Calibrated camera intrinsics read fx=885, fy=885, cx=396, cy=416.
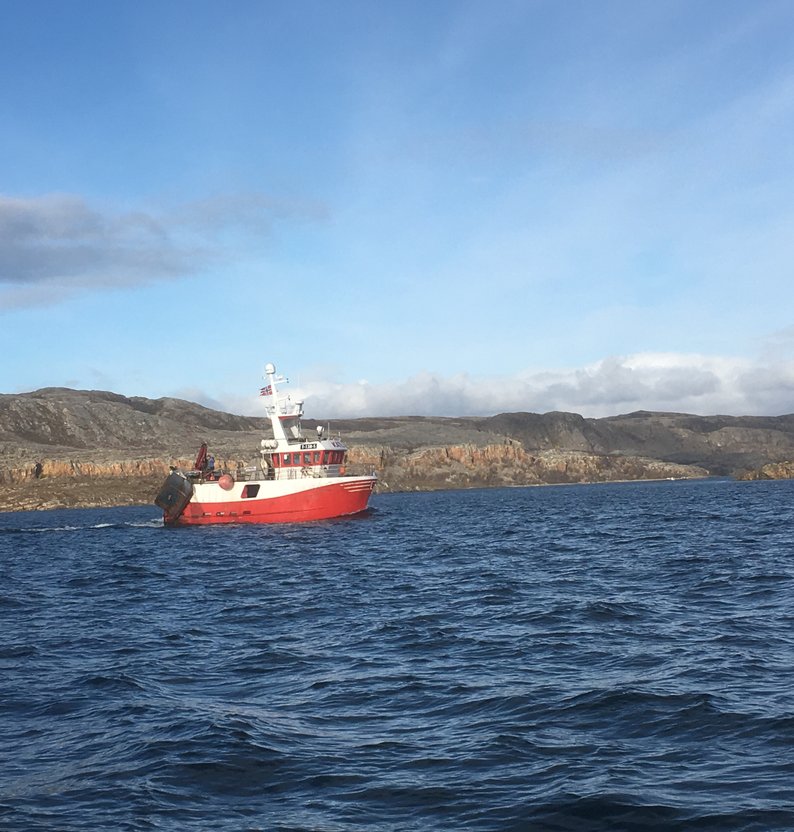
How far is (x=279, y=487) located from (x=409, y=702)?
189 feet

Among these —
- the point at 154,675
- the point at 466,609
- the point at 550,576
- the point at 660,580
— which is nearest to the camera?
the point at 154,675

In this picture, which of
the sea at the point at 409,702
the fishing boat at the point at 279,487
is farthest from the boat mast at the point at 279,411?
the sea at the point at 409,702

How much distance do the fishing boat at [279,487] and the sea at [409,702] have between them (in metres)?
36.7

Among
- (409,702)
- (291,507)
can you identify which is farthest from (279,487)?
(409,702)

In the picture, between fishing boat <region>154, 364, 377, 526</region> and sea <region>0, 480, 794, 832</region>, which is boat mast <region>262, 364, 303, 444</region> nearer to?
fishing boat <region>154, 364, 377, 526</region>

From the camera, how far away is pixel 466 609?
26469 mm

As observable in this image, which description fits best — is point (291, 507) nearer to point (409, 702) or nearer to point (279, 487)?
point (279, 487)

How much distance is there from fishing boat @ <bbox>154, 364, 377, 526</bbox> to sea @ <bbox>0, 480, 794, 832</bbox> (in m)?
36.7

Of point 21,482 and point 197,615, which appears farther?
point 21,482

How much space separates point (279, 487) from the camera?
2881 inches

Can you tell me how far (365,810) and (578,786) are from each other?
9.26 feet

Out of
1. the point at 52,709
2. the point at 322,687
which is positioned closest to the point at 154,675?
the point at 52,709

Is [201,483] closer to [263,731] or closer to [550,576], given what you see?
[550,576]

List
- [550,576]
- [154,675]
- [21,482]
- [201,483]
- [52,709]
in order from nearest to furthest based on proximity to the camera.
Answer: [52,709] → [154,675] → [550,576] → [201,483] → [21,482]
